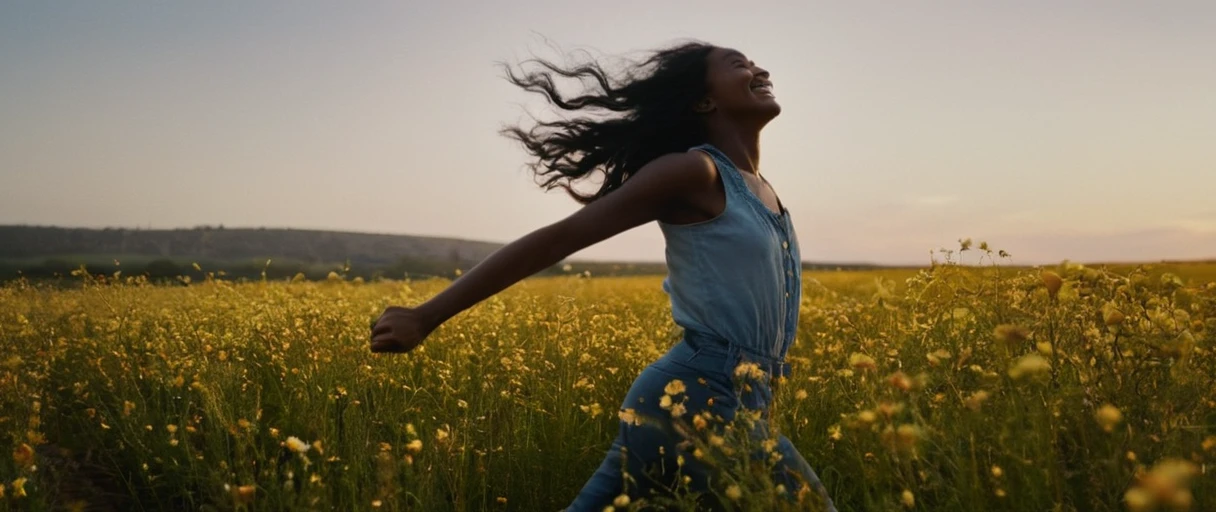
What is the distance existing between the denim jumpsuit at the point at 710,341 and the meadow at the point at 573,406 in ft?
0.53

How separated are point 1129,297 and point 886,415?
199cm

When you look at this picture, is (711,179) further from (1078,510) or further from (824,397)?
(824,397)

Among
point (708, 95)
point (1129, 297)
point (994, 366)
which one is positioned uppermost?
point (708, 95)

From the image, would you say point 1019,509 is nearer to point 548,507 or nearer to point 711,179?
point 711,179

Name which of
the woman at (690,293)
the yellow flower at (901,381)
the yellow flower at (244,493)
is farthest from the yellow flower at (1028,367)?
the yellow flower at (244,493)

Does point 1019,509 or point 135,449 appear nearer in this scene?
point 1019,509

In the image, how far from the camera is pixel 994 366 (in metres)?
3.00

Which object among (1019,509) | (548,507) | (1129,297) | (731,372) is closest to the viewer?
(1019,509)

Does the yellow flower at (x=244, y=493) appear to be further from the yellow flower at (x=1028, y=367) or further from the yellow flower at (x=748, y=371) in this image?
the yellow flower at (x=1028, y=367)

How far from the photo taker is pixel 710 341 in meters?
2.54

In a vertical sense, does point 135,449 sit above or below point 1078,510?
below

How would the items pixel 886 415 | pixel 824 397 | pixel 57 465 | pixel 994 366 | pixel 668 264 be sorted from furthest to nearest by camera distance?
1. pixel 57 465
2. pixel 824 397
3. pixel 994 366
4. pixel 668 264
5. pixel 886 415

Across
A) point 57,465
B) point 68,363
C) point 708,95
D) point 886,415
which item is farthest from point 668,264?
point 68,363

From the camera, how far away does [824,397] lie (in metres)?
3.82
